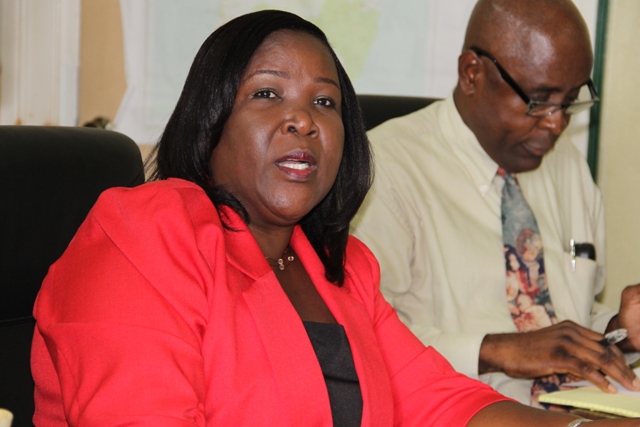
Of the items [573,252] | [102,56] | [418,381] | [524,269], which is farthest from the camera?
[102,56]

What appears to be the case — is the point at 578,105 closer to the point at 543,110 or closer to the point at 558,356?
the point at 543,110

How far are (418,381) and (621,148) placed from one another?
1.43 meters

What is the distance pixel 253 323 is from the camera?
1155mm

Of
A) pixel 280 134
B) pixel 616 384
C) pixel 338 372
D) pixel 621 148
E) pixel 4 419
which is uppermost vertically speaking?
pixel 280 134

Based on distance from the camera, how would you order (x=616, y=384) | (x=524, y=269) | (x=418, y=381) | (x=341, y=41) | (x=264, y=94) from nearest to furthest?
(x=264, y=94) < (x=418, y=381) < (x=616, y=384) < (x=524, y=269) < (x=341, y=41)

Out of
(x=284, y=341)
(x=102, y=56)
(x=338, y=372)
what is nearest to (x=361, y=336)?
(x=338, y=372)

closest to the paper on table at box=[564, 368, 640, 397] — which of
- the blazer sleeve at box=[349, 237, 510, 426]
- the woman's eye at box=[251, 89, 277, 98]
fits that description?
the blazer sleeve at box=[349, 237, 510, 426]

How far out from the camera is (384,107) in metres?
2.13

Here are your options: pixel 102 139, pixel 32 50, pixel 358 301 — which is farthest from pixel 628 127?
pixel 32 50

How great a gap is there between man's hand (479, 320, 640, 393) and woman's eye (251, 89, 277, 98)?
758 mm

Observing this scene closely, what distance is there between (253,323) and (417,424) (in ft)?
1.26

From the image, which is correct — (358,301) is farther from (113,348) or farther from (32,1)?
(32,1)

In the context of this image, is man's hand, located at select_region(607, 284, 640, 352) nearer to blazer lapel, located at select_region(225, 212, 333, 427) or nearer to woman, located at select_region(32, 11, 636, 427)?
woman, located at select_region(32, 11, 636, 427)

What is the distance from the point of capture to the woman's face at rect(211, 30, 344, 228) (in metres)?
1.25
